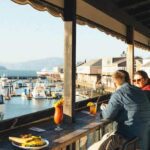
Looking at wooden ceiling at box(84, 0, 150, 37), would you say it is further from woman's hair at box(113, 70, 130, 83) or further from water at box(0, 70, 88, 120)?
water at box(0, 70, 88, 120)

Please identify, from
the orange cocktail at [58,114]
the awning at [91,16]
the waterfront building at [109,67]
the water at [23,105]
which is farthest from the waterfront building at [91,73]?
the orange cocktail at [58,114]

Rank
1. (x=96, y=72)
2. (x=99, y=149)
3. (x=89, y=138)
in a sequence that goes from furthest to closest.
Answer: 1. (x=96, y=72)
2. (x=89, y=138)
3. (x=99, y=149)

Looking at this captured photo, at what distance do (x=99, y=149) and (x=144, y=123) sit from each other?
1.93 feet

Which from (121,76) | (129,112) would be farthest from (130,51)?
(129,112)

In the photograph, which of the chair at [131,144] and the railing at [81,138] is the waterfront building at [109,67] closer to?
the railing at [81,138]

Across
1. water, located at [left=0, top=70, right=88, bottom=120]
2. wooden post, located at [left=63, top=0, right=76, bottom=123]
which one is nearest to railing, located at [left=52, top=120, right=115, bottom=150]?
wooden post, located at [left=63, top=0, right=76, bottom=123]

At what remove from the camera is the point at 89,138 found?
13.1 ft

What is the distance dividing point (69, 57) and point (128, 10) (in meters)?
2.82

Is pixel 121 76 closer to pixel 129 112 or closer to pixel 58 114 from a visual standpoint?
pixel 129 112

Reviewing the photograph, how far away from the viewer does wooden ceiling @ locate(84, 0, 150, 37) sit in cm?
534

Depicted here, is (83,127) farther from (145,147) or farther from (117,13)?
(117,13)

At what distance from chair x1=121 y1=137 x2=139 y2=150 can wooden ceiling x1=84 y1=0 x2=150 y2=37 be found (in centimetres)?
194

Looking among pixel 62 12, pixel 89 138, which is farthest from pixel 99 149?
pixel 62 12

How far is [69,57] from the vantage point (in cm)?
411
